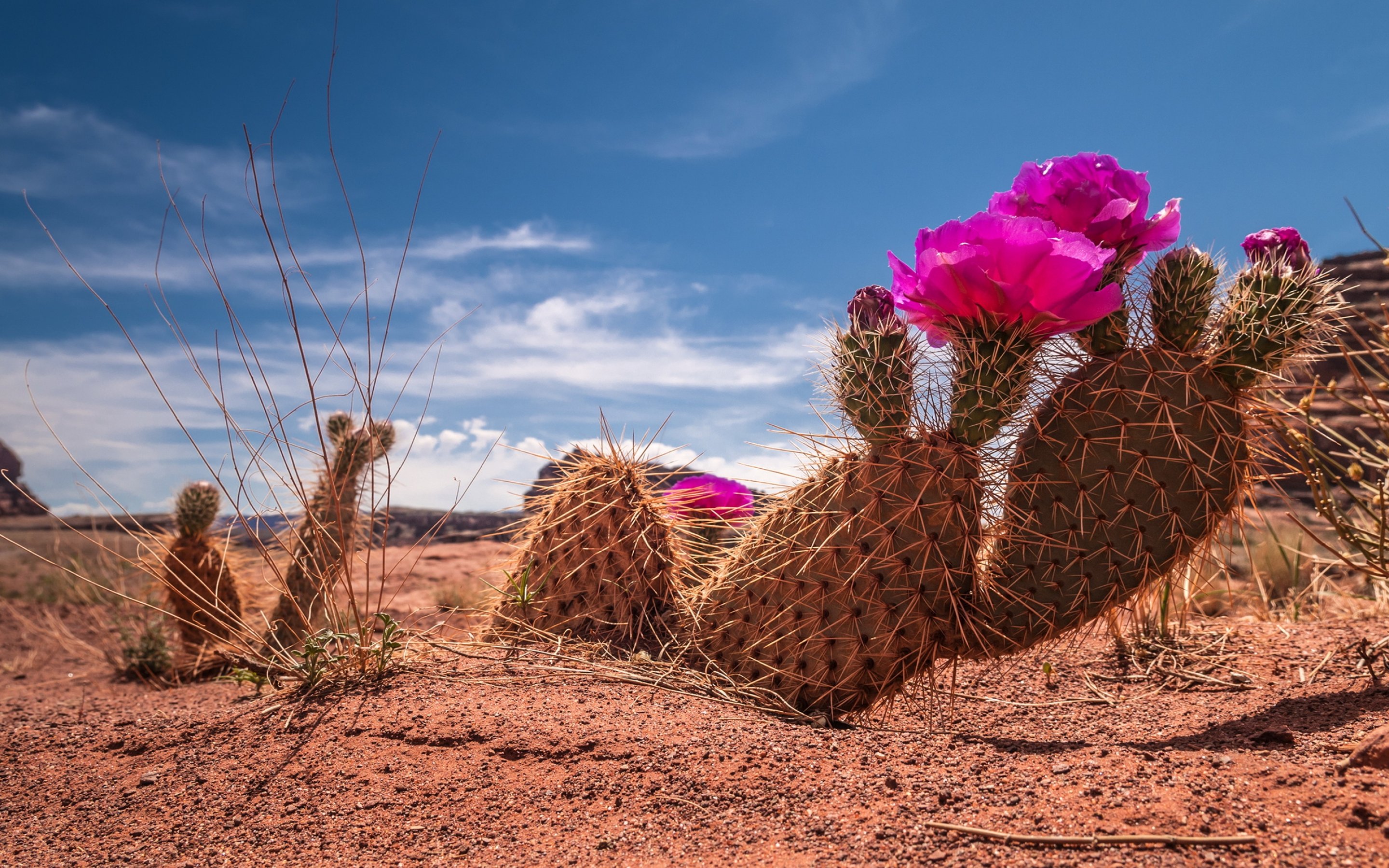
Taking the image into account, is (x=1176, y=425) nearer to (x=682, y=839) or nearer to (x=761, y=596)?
(x=761, y=596)

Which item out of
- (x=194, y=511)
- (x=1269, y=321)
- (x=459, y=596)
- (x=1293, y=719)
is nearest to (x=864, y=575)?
(x=1293, y=719)

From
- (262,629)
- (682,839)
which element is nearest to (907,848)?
(682,839)

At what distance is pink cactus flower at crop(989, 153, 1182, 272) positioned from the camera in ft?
7.50

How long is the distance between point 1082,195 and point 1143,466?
75 cm

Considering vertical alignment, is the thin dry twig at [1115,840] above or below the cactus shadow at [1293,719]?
below

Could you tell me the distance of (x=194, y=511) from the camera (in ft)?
15.8

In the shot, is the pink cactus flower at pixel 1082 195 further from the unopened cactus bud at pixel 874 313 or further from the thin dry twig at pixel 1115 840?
the thin dry twig at pixel 1115 840

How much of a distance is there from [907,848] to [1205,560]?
152 centimetres

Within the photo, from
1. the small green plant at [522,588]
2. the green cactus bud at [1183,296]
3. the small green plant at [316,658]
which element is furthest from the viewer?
the small green plant at [522,588]

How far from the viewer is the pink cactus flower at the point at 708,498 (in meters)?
3.38

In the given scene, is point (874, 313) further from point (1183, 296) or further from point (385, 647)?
point (385, 647)

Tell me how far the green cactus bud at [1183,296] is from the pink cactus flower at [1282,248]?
0.17m

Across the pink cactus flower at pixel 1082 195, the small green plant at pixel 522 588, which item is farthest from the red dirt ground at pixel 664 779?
the pink cactus flower at pixel 1082 195

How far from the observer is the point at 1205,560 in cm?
246
